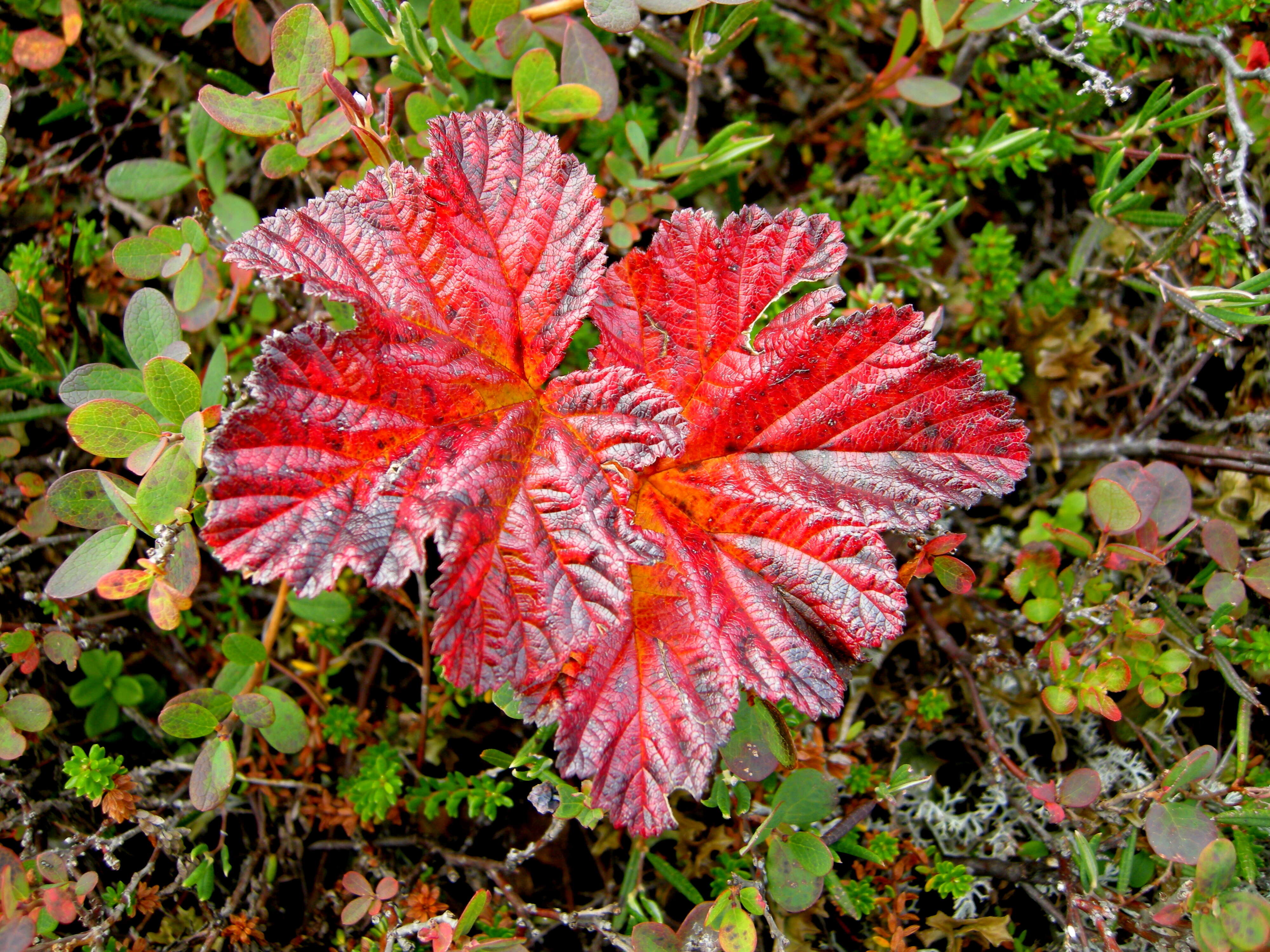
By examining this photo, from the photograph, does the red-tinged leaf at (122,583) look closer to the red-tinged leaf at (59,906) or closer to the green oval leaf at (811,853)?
the red-tinged leaf at (59,906)

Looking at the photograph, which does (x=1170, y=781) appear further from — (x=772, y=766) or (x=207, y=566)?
(x=207, y=566)

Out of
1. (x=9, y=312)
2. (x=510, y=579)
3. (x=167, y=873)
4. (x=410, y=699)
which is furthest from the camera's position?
(x=410, y=699)

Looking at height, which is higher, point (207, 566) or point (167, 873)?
point (207, 566)

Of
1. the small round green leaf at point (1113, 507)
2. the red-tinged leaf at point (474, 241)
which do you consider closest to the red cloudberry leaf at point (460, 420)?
the red-tinged leaf at point (474, 241)

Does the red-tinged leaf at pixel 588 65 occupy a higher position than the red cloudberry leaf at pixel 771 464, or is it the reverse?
the red-tinged leaf at pixel 588 65

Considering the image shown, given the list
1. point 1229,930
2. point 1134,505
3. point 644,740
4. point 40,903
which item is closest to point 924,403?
point 1134,505

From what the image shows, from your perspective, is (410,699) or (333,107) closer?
(333,107)
